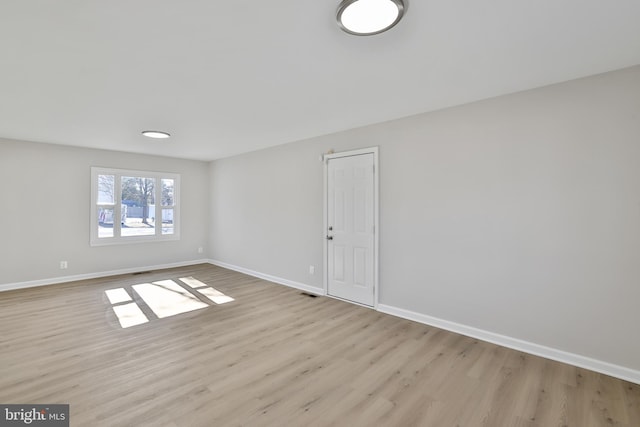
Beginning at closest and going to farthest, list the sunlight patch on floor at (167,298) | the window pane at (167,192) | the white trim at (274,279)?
the sunlight patch on floor at (167,298) < the white trim at (274,279) < the window pane at (167,192)

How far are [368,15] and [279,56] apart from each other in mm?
779

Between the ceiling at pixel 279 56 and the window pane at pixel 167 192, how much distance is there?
290cm

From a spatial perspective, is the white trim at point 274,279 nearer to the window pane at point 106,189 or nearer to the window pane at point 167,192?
the window pane at point 167,192

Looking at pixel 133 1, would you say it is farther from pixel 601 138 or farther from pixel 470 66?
pixel 601 138

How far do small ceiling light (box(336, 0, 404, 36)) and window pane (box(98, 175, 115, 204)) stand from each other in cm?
588

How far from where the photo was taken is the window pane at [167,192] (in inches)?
257

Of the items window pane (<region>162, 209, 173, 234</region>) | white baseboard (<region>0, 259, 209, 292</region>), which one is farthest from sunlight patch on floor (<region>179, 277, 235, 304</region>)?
window pane (<region>162, 209, 173, 234</region>)

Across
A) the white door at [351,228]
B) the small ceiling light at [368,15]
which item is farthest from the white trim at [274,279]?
the small ceiling light at [368,15]

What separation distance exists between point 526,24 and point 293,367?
120 inches

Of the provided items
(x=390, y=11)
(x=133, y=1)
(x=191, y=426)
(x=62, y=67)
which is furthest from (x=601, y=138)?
(x=62, y=67)

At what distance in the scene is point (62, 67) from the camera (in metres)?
2.38

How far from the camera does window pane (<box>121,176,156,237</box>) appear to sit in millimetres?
6016

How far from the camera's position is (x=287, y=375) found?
8.01ft

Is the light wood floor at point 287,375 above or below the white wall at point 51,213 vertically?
below
